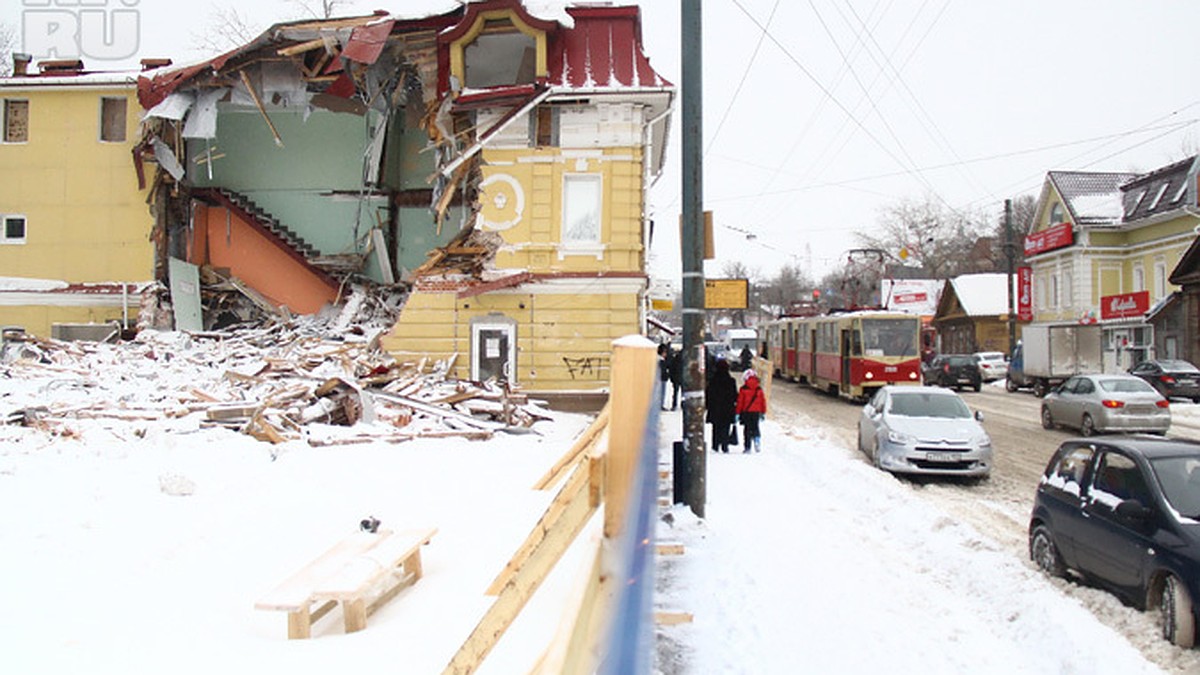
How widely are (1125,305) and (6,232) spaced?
43825 millimetres

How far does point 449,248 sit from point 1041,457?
569 inches

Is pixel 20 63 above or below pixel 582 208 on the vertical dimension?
above

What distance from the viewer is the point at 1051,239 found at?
4456 centimetres

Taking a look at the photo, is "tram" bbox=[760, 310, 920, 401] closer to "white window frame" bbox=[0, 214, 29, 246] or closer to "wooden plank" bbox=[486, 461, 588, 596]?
"wooden plank" bbox=[486, 461, 588, 596]

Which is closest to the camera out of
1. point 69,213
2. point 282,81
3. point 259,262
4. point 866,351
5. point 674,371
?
point 282,81

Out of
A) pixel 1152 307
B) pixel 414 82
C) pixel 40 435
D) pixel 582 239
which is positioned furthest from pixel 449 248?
pixel 1152 307

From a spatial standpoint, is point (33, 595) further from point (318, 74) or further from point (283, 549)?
point (318, 74)

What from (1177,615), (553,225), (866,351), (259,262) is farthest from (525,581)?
(866,351)

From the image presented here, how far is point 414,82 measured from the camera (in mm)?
23250

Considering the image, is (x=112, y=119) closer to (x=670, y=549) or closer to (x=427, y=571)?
(x=427, y=571)

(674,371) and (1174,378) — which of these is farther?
(1174,378)

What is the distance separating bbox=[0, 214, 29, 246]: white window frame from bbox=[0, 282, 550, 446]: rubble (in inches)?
193

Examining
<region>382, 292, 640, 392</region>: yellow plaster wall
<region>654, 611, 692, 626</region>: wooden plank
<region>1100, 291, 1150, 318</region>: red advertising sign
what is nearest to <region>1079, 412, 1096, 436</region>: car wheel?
<region>382, 292, 640, 392</region>: yellow plaster wall

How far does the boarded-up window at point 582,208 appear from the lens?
20547 mm
